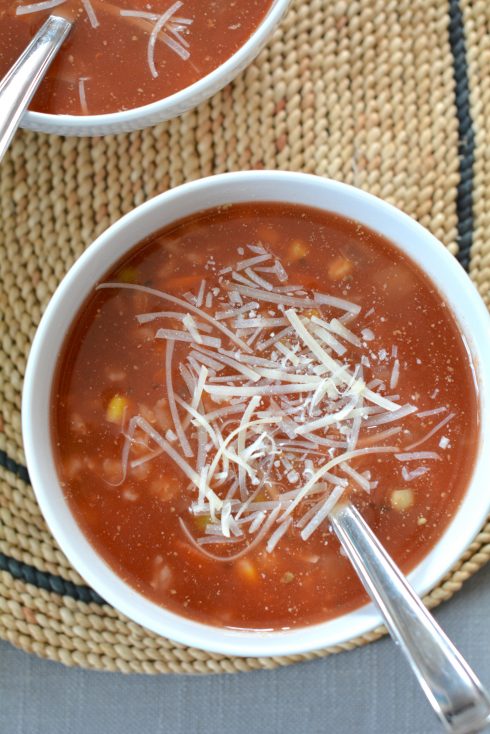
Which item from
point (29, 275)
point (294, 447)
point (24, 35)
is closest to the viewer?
point (294, 447)

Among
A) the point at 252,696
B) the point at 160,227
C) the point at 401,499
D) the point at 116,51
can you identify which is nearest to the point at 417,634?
the point at 401,499

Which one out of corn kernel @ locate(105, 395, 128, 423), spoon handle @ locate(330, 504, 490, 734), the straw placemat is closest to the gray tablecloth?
the straw placemat

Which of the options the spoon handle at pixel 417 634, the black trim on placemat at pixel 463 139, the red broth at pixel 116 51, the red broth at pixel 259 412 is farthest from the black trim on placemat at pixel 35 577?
the black trim on placemat at pixel 463 139

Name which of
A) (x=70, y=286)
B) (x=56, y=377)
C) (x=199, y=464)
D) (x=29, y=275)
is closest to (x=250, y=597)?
(x=199, y=464)

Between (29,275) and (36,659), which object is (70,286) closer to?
(29,275)

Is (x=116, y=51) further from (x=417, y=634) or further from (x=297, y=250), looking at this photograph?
(x=417, y=634)

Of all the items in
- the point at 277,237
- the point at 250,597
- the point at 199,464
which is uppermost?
the point at 277,237

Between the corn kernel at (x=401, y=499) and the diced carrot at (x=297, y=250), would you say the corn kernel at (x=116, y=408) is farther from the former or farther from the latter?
the corn kernel at (x=401, y=499)
